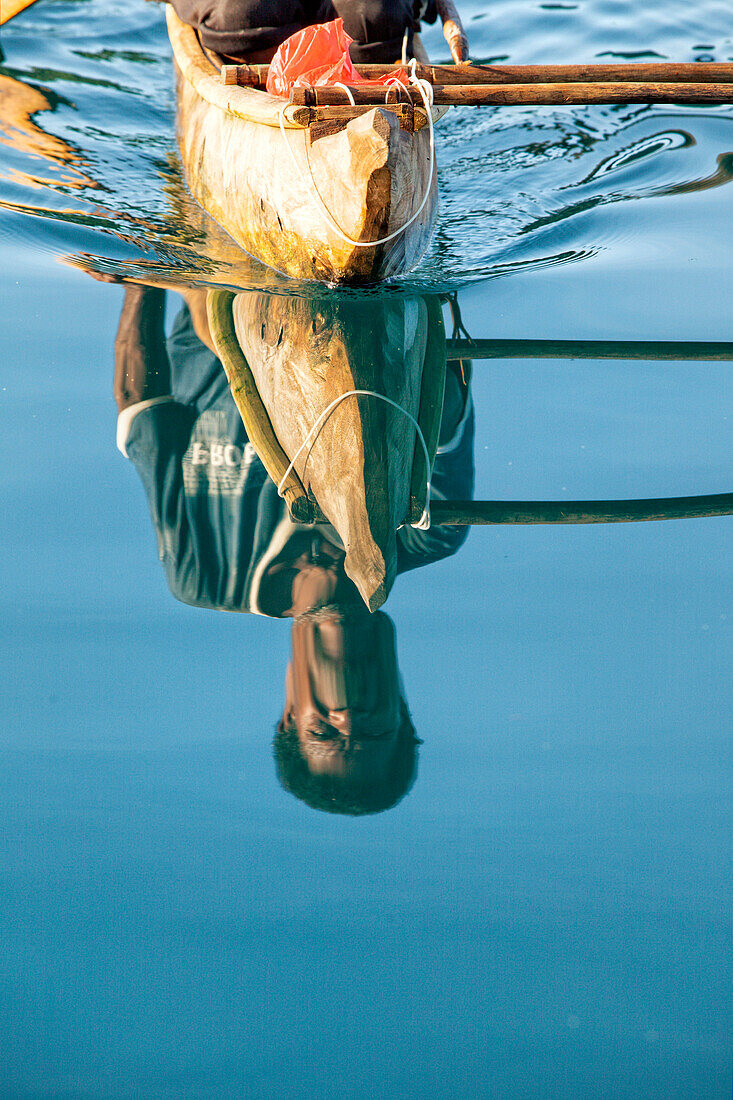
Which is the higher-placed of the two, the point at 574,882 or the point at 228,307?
the point at 228,307

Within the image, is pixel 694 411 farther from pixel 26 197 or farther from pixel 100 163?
pixel 100 163

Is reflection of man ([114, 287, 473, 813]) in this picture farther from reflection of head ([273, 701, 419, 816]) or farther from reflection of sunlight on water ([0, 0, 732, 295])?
reflection of sunlight on water ([0, 0, 732, 295])

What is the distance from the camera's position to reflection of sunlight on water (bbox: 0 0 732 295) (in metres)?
3.68

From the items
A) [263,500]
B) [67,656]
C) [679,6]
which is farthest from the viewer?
[679,6]

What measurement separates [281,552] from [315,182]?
1.36 metres

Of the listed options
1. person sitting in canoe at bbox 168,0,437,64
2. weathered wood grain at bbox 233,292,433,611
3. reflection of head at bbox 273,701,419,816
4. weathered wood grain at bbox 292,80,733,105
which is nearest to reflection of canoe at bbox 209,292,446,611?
weathered wood grain at bbox 233,292,433,611

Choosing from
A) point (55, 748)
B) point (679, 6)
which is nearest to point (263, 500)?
point (55, 748)

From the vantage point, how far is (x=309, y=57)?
3.36m

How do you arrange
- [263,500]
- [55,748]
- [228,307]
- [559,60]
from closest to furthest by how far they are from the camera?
[55,748] < [263,500] < [228,307] < [559,60]

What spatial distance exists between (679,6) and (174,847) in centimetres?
739

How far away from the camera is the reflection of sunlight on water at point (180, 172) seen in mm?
3676

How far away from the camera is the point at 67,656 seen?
78.5 inches

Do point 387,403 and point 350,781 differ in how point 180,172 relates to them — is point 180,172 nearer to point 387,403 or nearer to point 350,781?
point 387,403

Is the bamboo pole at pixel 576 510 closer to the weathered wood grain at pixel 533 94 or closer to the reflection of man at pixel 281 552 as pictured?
the reflection of man at pixel 281 552
